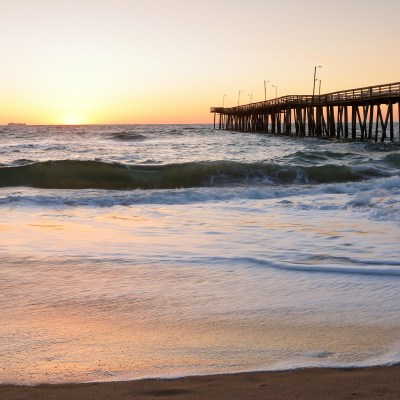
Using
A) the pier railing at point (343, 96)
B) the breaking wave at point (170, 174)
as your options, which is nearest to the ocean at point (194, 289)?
the breaking wave at point (170, 174)

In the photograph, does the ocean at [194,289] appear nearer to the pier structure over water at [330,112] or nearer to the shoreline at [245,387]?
the shoreline at [245,387]

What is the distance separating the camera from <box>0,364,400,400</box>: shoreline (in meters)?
2.80

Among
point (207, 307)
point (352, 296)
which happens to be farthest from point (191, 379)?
point (352, 296)

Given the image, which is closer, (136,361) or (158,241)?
(136,361)

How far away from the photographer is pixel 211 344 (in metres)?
3.57

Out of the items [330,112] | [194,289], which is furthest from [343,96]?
[194,289]

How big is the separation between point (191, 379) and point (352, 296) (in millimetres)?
1999

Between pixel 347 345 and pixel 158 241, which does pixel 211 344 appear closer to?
pixel 347 345

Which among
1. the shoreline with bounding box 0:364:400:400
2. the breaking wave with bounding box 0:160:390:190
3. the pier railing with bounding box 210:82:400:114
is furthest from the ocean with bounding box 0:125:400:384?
the pier railing with bounding box 210:82:400:114

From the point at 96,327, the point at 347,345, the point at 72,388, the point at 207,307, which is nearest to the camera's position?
the point at 72,388

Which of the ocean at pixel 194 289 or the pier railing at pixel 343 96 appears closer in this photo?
the ocean at pixel 194 289

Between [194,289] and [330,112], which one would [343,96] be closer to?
[330,112]

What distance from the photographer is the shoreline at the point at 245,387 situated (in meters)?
2.80

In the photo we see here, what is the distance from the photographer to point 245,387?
9.60ft
